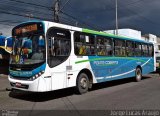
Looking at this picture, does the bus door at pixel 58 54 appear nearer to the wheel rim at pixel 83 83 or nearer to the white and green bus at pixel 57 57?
the white and green bus at pixel 57 57

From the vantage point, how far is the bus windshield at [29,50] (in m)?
10.1

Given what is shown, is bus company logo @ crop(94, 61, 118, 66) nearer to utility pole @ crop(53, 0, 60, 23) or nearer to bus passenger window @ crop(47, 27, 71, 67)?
bus passenger window @ crop(47, 27, 71, 67)

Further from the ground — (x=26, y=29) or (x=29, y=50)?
(x=26, y=29)

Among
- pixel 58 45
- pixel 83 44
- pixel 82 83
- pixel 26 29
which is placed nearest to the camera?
pixel 58 45

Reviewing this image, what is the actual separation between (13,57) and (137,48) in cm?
955

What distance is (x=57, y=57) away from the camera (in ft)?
34.7

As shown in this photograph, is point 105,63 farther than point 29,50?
Yes

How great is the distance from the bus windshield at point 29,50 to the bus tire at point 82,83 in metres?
2.49

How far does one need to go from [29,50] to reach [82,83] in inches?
121

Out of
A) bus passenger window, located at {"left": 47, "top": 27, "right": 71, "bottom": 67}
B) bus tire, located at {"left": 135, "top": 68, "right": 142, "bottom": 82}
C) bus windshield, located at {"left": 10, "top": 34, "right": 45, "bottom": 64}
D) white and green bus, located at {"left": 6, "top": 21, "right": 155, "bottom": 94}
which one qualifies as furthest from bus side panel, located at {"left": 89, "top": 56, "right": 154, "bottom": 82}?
bus windshield, located at {"left": 10, "top": 34, "right": 45, "bottom": 64}

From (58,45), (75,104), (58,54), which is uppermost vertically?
(58,45)

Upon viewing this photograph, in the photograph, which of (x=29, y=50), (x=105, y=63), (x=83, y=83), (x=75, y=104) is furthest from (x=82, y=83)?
(x=29, y=50)

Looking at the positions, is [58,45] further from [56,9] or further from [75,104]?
[56,9]

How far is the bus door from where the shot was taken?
1033cm
